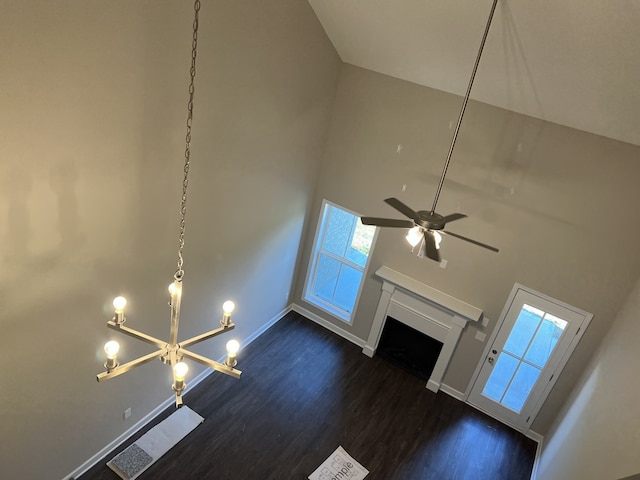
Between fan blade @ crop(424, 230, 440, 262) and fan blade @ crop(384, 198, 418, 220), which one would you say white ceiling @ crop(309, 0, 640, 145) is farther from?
fan blade @ crop(424, 230, 440, 262)

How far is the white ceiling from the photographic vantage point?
10.6 feet

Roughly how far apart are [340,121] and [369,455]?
13.8ft

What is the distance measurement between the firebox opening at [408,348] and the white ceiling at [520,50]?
323 cm

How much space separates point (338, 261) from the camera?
680 cm

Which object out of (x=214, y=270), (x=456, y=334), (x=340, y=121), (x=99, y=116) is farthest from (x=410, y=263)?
(x=99, y=116)

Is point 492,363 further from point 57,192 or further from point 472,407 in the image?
point 57,192

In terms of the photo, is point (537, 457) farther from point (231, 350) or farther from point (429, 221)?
point (231, 350)

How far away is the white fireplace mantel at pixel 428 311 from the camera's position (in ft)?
18.8

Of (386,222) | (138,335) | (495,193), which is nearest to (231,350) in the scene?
→ (138,335)

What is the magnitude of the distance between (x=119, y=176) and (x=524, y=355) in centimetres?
509

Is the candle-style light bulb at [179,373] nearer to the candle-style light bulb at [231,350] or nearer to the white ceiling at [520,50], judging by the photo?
the candle-style light bulb at [231,350]

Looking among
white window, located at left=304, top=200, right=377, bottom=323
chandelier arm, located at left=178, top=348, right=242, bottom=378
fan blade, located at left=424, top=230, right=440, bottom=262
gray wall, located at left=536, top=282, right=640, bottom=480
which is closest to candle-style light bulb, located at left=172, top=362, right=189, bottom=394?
chandelier arm, located at left=178, top=348, right=242, bottom=378

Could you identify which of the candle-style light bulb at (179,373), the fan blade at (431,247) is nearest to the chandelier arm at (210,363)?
the candle-style light bulb at (179,373)

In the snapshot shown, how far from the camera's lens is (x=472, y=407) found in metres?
6.16
